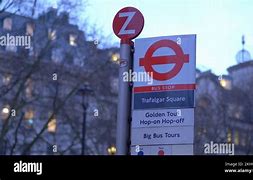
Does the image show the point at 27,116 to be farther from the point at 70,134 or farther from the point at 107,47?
the point at 107,47

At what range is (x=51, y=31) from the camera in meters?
25.8

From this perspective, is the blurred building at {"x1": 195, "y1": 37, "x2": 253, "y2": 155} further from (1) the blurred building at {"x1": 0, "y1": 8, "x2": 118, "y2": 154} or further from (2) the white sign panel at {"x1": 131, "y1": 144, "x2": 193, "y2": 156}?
(2) the white sign panel at {"x1": 131, "y1": 144, "x2": 193, "y2": 156}

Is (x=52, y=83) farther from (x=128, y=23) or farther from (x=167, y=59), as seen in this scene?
(x=167, y=59)

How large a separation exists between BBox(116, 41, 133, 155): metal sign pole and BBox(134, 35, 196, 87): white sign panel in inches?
3.8

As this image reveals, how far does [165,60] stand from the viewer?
5.85m

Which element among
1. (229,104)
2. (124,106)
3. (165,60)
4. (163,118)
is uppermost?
(229,104)

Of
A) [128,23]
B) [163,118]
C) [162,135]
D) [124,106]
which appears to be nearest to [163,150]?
[162,135]

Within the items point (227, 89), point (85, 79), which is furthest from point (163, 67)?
point (227, 89)

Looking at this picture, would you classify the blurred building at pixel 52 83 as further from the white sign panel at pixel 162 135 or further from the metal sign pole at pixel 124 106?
the white sign panel at pixel 162 135

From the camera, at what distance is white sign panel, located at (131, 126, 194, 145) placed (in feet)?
18.5

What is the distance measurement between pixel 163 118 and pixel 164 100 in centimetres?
19

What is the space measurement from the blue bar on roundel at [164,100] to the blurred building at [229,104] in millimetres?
23470

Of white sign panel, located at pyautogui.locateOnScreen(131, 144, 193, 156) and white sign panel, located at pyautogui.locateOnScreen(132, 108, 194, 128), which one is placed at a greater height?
white sign panel, located at pyautogui.locateOnScreen(132, 108, 194, 128)

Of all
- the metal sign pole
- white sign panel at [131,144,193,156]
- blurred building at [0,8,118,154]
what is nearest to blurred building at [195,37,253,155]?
blurred building at [0,8,118,154]
